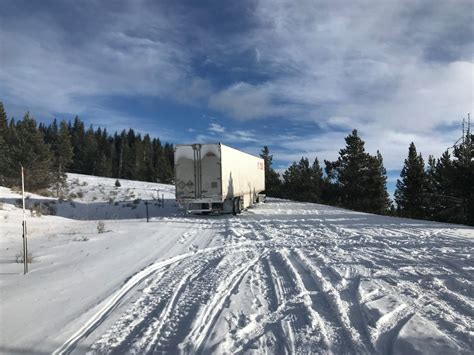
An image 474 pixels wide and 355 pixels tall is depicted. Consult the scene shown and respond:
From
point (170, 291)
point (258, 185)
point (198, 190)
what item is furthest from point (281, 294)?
point (258, 185)

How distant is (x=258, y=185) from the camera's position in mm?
28750

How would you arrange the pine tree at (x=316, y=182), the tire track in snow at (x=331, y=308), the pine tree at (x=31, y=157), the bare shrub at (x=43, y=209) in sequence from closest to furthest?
the tire track in snow at (x=331, y=308)
the bare shrub at (x=43, y=209)
the pine tree at (x=31, y=157)
the pine tree at (x=316, y=182)

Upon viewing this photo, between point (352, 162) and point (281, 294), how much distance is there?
3683 centimetres

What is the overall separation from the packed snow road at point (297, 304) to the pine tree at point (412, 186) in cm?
3566

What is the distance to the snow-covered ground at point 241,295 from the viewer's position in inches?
151

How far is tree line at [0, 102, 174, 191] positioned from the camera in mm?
32031

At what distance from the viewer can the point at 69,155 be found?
5584cm

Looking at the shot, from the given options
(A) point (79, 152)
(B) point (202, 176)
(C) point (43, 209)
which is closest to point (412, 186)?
(B) point (202, 176)

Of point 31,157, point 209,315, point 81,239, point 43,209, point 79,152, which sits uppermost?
point 79,152

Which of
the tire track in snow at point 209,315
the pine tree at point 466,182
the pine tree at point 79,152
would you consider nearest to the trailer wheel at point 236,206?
the tire track in snow at point 209,315

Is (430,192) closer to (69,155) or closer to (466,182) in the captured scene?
(466,182)

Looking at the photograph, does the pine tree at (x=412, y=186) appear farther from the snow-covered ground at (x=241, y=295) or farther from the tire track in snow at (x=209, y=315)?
the tire track in snow at (x=209, y=315)

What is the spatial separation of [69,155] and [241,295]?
Result: 57.6 m

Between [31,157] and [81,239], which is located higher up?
[31,157]
